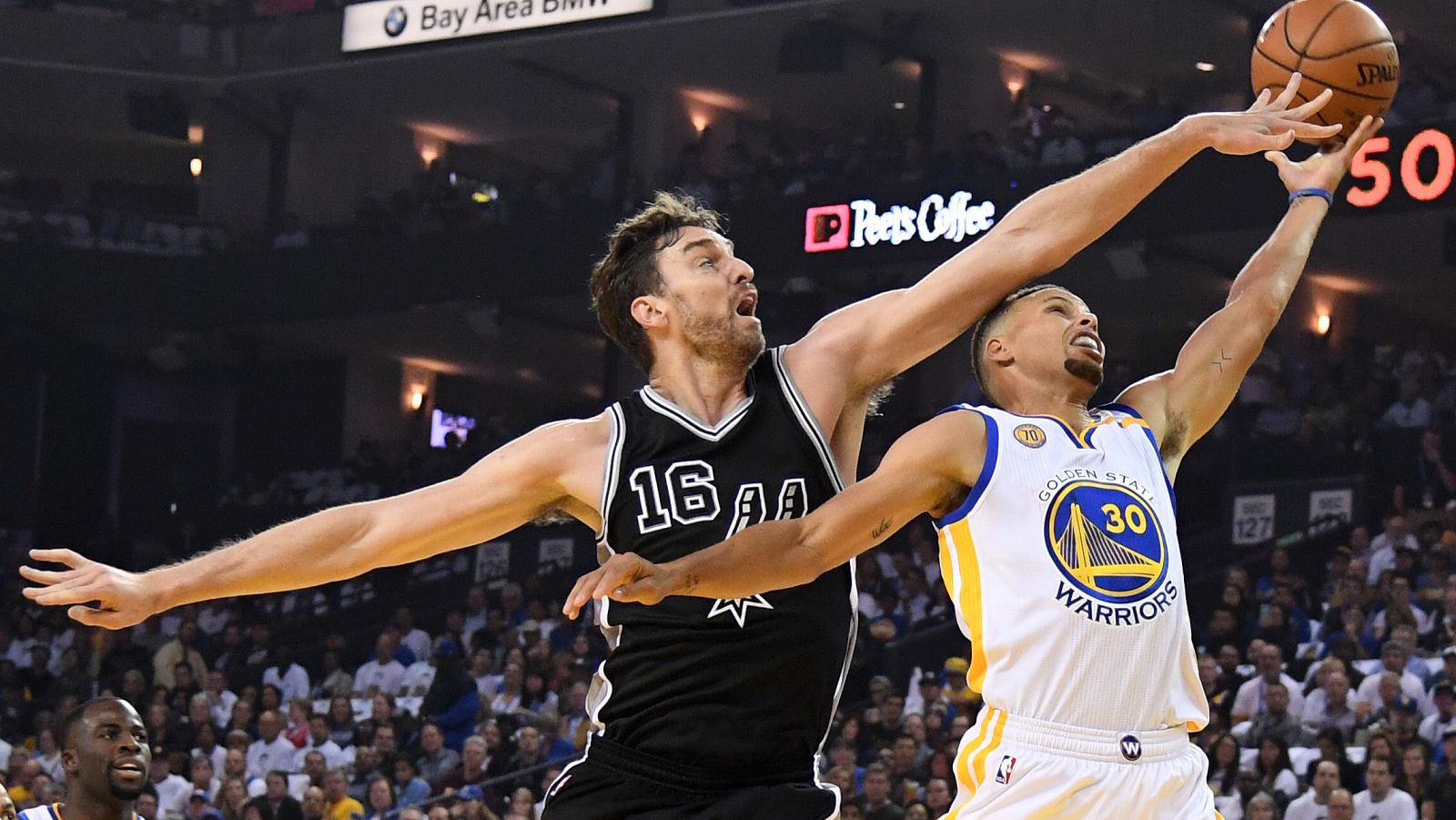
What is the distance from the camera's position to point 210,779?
50.0 feet

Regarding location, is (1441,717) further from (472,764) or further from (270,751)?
(270,751)

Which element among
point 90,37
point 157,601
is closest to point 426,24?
point 90,37

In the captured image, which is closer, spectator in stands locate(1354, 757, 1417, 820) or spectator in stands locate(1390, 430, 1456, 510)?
spectator in stands locate(1354, 757, 1417, 820)

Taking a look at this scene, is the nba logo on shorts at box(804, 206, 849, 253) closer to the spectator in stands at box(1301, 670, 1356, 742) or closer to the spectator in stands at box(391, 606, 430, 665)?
the spectator in stands at box(391, 606, 430, 665)

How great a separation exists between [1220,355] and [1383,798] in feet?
21.0

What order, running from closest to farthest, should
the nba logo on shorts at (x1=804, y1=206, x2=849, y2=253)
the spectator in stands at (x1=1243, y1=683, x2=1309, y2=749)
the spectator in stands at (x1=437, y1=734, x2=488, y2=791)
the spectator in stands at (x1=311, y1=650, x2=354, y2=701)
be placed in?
the spectator in stands at (x1=1243, y1=683, x2=1309, y2=749)
the spectator in stands at (x1=437, y1=734, x2=488, y2=791)
the spectator in stands at (x1=311, y1=650, x2=354, y2=701)
the nba logo on shorts at (x1=804, y1=206, x2=849, y2=253)

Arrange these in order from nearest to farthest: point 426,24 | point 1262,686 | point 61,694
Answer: point 1262,686 < point 61,694 < point 426,24

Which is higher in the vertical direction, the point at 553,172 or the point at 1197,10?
the point at 1197,10

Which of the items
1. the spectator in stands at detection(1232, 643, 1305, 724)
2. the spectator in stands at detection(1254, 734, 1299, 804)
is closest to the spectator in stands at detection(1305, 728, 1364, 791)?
the spectator in stands at detection(1254, 734, 1299, 804)

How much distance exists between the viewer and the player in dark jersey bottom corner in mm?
5836

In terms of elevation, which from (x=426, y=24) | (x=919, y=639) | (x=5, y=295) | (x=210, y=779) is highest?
(x=426, y=24)

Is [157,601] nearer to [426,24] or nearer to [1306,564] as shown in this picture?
[1306,564]

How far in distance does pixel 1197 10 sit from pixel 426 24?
957cm

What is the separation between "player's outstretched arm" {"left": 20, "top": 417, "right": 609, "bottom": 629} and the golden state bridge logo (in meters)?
1.08
